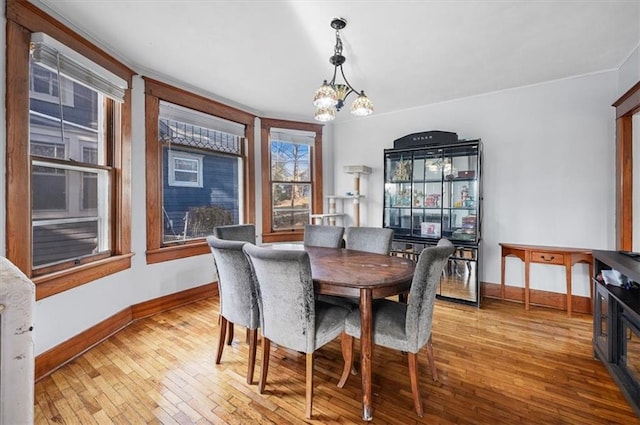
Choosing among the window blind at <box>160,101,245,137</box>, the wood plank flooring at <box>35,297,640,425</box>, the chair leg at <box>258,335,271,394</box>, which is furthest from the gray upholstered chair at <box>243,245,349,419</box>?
the window blind at <box>160,101,245,137</box>

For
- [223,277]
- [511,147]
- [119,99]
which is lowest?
[223,277]

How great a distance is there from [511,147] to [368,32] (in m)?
2.41

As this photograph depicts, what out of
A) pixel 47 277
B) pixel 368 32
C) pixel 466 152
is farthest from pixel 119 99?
pixel 466 152

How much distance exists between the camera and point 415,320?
1725 mm

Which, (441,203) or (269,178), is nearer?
(441,203)

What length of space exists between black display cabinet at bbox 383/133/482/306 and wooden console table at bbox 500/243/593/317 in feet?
1.44

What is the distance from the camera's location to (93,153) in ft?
8.68

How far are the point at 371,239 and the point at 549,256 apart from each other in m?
2.00

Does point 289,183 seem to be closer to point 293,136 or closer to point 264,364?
point 293,136

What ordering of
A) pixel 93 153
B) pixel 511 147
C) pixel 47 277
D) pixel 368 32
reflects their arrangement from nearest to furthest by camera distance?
pixel 47 277
pixel 368 32
pixel 93 153
pixel 511 147

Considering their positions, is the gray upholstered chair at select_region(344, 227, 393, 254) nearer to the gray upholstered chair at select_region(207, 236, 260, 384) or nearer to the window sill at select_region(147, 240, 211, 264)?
the gray upholstered chair at select_region(207, 236, 260, 384)

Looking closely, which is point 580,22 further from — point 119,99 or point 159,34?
point 119,99

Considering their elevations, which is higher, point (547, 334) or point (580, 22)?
point (580, 22)

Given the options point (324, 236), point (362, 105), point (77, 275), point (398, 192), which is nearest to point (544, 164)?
point (398, 192)
